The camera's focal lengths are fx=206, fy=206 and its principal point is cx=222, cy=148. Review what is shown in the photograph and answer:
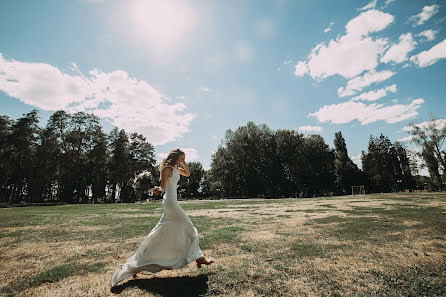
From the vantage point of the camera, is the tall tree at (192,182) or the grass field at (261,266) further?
the tall tree at (192,182)

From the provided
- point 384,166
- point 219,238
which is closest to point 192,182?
point 384,166

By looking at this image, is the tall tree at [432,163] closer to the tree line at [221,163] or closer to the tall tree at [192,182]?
the tree line at [221,163]

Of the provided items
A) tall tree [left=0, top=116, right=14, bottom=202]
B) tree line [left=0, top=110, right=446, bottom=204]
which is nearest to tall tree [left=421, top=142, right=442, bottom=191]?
tree line [left=0, top=110, right=446, bottom=204]

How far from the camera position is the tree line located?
152 feet

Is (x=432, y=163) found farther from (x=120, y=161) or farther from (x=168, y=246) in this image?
(x=120, y=161)

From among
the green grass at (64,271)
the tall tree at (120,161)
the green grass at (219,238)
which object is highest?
the tall tree at (120,161)

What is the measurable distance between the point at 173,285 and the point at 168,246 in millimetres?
737

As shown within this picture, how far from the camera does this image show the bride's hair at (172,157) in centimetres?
496

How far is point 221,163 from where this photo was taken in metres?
63.2

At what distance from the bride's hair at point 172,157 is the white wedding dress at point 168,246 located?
0.40 metres

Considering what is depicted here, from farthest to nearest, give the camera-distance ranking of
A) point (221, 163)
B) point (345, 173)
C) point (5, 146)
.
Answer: point (345, 173)
point (221, 163)
point (5, 146)

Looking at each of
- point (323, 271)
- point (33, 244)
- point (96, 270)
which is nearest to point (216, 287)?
point (323, 271)

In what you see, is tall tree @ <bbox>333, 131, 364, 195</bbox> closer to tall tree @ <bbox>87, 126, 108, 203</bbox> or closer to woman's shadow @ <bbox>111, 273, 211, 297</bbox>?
tall tree @ <bbox>87, 126, 108, 203</bbox>

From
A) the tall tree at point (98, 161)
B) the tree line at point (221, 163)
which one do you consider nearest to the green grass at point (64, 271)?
the tree line at point (221, 163)
